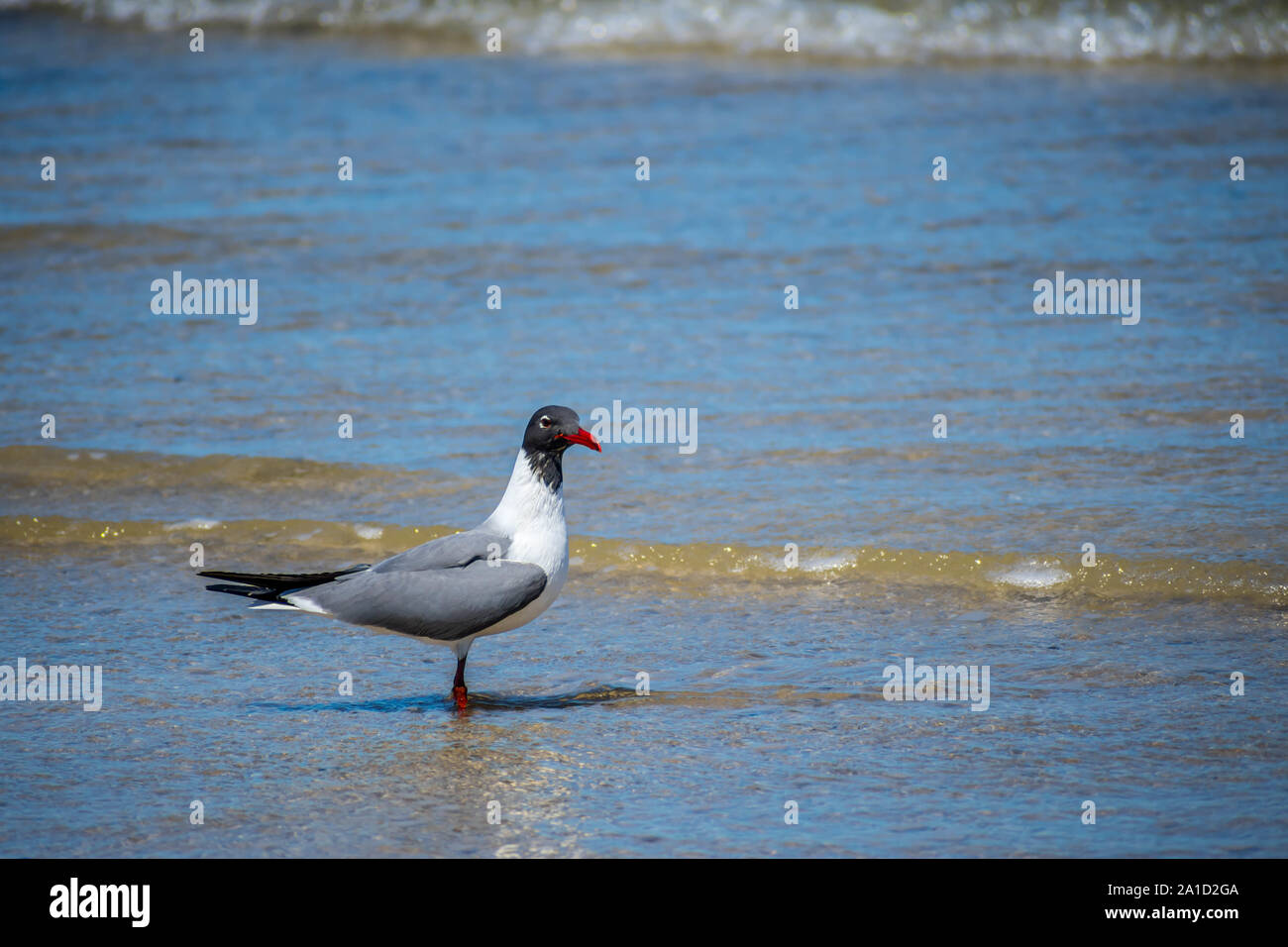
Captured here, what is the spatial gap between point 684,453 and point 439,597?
3.21 metres

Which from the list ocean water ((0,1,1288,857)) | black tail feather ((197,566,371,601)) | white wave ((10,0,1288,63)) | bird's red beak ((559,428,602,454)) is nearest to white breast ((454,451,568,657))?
bird's red beak ((559,428,602,454))

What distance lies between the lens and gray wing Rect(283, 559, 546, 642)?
Answer: 213 inches

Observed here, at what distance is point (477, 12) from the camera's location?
21766 mm

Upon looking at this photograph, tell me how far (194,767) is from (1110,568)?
398 cm

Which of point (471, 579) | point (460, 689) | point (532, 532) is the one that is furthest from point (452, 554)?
point (460, 689)

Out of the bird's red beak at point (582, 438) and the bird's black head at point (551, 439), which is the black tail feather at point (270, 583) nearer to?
the bird's black head at point (551, 439)

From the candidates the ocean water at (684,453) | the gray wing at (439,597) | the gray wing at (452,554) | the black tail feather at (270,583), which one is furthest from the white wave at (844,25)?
the black tail feather at (270,583)

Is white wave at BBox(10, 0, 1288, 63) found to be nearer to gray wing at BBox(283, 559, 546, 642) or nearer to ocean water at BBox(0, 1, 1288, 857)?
ocean water at BBox(0, 1, 1288, 857)

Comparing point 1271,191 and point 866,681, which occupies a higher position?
point 1271,191

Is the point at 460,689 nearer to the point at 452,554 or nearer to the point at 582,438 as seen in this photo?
the point at 452,554

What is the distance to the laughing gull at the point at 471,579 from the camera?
17.8 ft

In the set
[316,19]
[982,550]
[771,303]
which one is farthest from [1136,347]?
[316,19]

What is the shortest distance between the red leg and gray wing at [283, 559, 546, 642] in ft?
0.40
